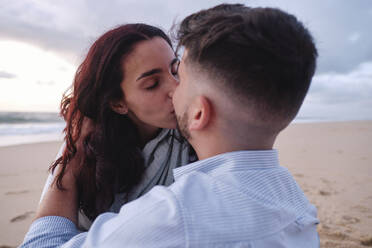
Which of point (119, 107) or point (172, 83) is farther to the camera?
point (119, 107)

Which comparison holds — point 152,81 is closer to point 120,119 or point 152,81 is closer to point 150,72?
point 150,72

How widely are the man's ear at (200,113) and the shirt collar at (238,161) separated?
0.48 ft

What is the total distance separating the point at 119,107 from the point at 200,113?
42.6 inches

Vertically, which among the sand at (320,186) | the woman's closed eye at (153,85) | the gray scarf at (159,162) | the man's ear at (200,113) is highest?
the man's ear at (200,113)

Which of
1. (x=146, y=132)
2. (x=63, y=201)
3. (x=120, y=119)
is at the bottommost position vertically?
(x=63, y=201)

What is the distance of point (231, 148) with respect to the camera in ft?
3.34

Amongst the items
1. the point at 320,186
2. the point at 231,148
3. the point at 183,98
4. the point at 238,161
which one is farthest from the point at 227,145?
the point at 320,186

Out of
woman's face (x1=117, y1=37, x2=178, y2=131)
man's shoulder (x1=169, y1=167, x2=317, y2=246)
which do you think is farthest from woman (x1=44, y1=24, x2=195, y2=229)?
man's shoulder (x1=169, y1=167, x2=317, y2=246)

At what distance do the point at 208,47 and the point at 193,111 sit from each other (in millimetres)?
250

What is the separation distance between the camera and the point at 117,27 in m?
1.86

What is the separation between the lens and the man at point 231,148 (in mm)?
745

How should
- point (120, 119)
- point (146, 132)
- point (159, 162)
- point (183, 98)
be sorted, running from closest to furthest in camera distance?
point (183, 98), point (159, 162), point (120, 119), point (146, 132)

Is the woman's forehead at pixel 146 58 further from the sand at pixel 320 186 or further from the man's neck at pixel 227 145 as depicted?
the sand at pixel 320 186

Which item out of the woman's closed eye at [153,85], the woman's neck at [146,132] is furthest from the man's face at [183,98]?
the woman's neck at [146,132]
